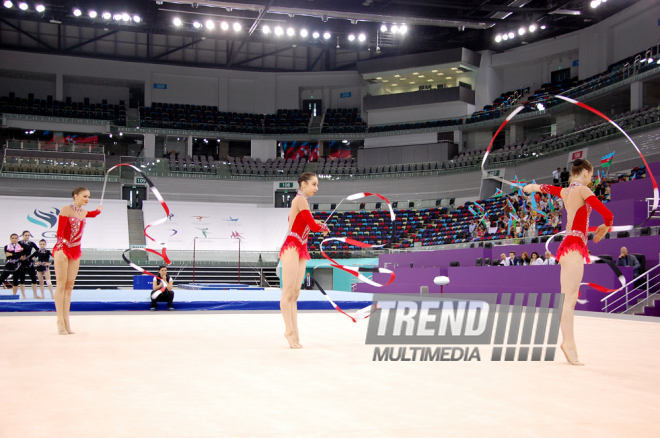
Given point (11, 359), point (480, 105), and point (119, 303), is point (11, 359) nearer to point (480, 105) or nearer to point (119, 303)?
point (119, 303)

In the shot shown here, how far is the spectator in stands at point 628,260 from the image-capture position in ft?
34.4

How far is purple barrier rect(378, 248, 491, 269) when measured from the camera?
52.5 ft

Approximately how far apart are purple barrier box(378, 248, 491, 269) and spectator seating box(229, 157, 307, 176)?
43.0ft

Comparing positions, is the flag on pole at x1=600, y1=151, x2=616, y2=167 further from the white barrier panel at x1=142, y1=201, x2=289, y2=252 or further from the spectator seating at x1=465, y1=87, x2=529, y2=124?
the white barrier panel at x1=142, y1=201, x2=289, y2=252

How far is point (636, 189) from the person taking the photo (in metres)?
13.0

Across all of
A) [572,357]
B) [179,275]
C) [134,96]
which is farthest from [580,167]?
[134,96]

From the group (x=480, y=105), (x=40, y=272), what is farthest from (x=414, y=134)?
(x=40, y=272)

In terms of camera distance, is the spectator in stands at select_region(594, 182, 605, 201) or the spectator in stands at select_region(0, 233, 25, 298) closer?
the spectator in stands at select_region(0, 233, 25, 298)

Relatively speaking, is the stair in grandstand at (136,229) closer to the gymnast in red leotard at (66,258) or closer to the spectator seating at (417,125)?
the spectator seating at (417,125)

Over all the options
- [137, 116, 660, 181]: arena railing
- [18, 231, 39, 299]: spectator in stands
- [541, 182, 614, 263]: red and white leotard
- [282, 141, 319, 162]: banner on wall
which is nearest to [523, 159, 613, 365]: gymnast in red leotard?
[541, 182, 614, 263]: red and white leotard

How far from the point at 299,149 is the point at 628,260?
27248 millimetres

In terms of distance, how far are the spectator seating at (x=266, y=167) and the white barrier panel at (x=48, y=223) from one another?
7605 mm

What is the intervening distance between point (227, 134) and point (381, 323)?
2851cm

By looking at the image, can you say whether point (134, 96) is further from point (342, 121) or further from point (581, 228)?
point (581, 228)
